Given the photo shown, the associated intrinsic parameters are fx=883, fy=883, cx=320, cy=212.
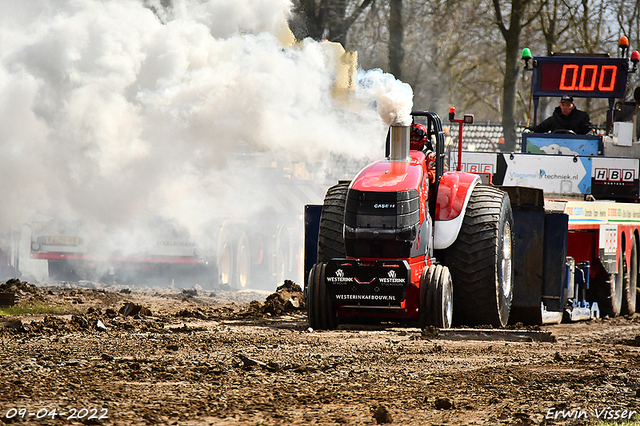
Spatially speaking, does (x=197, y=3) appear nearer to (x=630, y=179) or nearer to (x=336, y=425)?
(x=630, y=179)

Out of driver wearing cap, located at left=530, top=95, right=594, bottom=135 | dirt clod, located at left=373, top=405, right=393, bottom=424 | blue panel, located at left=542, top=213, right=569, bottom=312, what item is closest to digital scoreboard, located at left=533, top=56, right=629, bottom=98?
driver wearing cap, located at left=530, top=95, right=594, bottom=135

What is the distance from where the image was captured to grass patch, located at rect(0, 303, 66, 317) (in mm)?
10766

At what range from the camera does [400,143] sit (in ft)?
27.5

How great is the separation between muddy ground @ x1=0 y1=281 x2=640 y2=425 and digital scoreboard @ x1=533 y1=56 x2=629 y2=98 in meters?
7.77

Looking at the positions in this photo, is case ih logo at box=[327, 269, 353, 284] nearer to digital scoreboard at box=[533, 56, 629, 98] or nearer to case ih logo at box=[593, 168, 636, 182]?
case ih logo at box=[593, 168, 636, 182]

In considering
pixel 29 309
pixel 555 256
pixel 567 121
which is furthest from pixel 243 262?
pixel 555 256

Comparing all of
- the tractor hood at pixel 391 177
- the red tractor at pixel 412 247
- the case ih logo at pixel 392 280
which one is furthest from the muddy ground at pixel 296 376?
the tractor hood at pixel 391 177

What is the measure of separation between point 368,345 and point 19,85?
777 centimetres

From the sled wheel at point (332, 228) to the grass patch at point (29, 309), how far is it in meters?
3.91

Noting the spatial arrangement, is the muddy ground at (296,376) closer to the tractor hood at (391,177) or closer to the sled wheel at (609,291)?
the tractor hood at (391,177)

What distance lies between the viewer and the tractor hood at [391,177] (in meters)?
8.10

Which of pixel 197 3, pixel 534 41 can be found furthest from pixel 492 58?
pixel 197 3

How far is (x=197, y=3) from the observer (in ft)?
48.1

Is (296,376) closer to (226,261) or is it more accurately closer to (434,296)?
(434,296)
